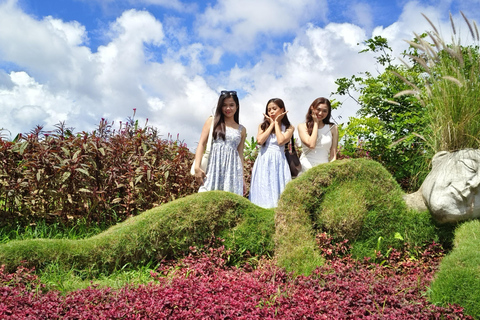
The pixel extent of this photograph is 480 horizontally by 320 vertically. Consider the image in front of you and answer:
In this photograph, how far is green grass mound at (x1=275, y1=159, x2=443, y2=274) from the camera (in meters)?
4.48

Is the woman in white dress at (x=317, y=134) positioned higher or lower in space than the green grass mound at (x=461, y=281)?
higher

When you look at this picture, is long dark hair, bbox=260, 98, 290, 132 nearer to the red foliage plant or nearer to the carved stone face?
the red foliage plant

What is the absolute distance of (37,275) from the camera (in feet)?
13.4

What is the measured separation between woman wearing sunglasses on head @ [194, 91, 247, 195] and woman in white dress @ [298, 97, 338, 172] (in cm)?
88

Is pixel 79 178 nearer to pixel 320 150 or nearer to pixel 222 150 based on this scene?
pixel 222 150

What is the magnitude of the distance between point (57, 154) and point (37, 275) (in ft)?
6.45

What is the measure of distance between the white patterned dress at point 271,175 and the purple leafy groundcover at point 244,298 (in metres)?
1.23

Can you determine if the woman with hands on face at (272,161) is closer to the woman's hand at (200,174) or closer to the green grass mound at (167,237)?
the green grass mound at (167,237)

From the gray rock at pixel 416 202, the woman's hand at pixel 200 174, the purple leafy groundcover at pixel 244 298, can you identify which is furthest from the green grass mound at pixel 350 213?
the woman's hand at pixel 200 174

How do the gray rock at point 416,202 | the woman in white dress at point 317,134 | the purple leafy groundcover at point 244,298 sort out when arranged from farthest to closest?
1. the woman in white dress at point 317,134
2. the gray rock at point 416,202
3. the purple leafy groundcover at point 244,298

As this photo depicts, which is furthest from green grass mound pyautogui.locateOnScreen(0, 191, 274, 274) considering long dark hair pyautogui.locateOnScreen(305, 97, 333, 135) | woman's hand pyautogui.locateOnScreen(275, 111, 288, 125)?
long dark hair pyautogui.locateOnScreen(305, 97, 333, 135)

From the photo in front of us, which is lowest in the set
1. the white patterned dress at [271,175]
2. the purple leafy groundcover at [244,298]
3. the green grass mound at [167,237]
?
the purple leafy groundcover at [244,298]

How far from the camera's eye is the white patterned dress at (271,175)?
518 cm

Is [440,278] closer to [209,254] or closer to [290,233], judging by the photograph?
[290,233]
